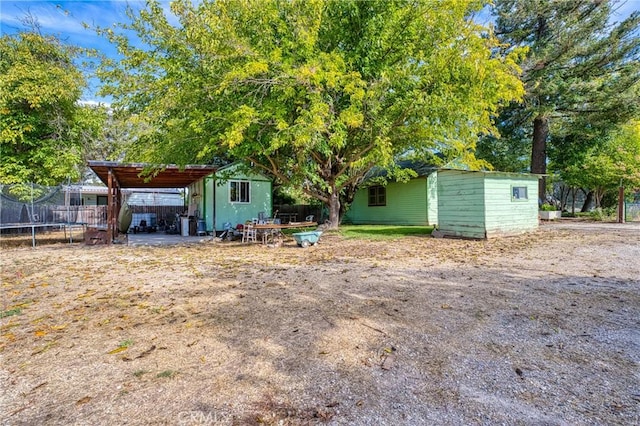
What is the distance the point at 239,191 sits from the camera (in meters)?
16.3

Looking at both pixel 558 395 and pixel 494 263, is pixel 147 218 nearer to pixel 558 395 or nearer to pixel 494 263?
pixel 494 263

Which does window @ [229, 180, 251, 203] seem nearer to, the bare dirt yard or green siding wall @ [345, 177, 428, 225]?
green siding wall @ [345, 177, 428, 225]

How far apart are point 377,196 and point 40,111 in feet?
55.7

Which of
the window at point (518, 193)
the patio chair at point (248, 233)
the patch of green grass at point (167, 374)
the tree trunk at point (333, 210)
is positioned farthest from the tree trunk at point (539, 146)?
the patch of green grass at point (167, 374)

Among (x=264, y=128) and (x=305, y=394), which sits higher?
(x=264, y=128)

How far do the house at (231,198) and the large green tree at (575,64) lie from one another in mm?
14811

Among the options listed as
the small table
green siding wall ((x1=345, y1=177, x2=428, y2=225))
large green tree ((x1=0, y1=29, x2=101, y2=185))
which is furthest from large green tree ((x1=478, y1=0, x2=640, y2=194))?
large green tree ((x1=0, y1=29, x2=101, y2=185))

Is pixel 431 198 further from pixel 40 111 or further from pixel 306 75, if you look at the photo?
pixel 40 111

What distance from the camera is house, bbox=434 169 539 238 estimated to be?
1107 centimetres

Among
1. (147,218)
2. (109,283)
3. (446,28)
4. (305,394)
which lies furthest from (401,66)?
(147,218)

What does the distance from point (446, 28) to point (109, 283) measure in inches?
422

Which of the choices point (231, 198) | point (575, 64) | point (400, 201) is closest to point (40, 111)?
point (231, 198)

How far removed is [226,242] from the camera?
39.8 ft

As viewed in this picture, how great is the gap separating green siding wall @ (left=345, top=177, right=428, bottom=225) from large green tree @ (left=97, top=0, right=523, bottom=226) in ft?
22.3
